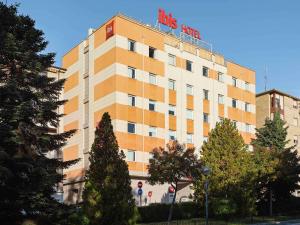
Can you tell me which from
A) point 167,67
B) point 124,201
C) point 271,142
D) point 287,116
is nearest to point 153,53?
point 167,67

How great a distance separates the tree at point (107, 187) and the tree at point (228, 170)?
1302 centimetres

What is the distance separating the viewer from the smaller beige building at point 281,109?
7919cm

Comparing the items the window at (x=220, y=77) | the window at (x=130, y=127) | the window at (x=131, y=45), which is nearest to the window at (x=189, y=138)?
the window at (x=130, y=127)

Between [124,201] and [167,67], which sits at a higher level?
[167,67]

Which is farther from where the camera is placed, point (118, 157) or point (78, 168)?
point (78, 168)

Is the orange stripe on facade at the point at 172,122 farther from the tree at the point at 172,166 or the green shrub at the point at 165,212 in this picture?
the tree at the point at 172,166

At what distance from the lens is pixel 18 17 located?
26453 mm

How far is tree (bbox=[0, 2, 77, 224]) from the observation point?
23.6 meters

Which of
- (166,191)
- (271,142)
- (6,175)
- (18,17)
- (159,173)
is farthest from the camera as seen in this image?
(271,142)

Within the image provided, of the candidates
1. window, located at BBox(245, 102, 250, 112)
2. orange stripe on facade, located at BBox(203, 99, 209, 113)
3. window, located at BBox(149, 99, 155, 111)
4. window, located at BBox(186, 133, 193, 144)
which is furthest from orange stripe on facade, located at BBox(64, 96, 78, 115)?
window, located at BBox(245, 102, 250, 112)

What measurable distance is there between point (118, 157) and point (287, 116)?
200 feet

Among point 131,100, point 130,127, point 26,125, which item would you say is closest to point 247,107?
point 131,100

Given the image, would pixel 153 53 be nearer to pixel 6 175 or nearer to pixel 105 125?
pixel 105 125

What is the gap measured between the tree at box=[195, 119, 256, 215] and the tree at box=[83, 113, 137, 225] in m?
13.0
